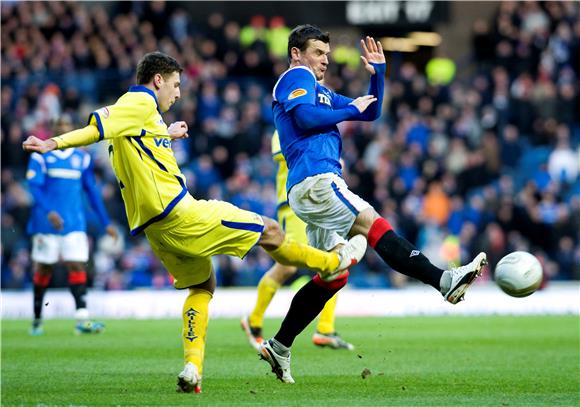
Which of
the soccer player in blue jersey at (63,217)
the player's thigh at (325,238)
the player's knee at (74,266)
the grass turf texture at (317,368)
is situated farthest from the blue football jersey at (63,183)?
the player's thigh at (325,238)

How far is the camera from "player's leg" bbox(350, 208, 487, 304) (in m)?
7.59

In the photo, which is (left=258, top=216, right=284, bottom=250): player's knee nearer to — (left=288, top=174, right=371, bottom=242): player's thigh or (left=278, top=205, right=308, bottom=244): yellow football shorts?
(left=288, top=174, right=371, bottom=242): player's thigh

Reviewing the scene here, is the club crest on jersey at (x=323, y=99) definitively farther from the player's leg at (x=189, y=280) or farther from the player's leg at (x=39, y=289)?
the player's leg at (x=39, y=289)

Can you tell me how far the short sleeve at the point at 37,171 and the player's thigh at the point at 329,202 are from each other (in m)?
5.89

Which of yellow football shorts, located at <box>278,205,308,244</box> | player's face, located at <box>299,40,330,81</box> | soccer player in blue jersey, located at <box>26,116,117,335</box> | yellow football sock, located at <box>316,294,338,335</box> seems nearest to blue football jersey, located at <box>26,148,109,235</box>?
soccer player in blue jersey, located at <box>26,116,117,335</box>

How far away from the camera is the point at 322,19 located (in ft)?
83.7

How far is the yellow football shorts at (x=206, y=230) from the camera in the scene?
25.5 feet

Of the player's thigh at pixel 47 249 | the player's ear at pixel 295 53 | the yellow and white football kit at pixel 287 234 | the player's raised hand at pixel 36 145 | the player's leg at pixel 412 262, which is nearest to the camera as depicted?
the player's raised hand at pixel 36 145

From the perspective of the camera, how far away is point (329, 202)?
8.18 m

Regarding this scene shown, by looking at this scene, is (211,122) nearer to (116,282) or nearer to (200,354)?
(116,282)

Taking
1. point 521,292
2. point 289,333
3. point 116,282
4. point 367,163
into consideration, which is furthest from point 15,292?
point 521,292

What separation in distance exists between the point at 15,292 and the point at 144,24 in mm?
8104

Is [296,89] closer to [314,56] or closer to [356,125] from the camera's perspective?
[314,56]

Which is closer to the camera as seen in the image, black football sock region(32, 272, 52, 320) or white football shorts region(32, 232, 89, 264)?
white football shorts region(32, 232, 89, 264)
